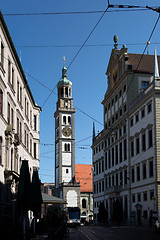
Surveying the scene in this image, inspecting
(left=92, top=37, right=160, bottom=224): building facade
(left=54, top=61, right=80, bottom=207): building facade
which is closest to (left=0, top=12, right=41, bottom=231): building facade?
(left=92, top=37, right=160, bottom=224): building facade

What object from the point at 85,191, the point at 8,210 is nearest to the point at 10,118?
the point at 8,210

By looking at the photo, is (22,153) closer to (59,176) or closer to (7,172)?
(7,172)

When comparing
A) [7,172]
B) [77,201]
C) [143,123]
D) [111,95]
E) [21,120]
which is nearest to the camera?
[7,172]

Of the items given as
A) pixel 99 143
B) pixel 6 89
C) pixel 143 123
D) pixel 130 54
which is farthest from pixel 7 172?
pixel 99 143

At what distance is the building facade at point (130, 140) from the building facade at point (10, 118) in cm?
1285

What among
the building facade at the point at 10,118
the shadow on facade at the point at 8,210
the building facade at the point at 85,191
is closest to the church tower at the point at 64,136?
the building facade at the point at 85,191

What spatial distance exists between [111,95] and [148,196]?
23959 millimetres

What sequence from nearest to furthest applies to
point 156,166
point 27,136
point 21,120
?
point 21,120, point 27,136, point 156,166

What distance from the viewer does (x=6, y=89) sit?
85.8ft

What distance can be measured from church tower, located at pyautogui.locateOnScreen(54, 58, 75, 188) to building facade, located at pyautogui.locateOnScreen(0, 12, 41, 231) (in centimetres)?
6991

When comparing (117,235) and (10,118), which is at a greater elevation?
(10,118)

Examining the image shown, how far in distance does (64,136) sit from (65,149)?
3.52 m

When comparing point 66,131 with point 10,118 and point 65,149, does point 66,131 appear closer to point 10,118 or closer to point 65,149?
point 65,149

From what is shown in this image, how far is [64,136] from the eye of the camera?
109 meters
